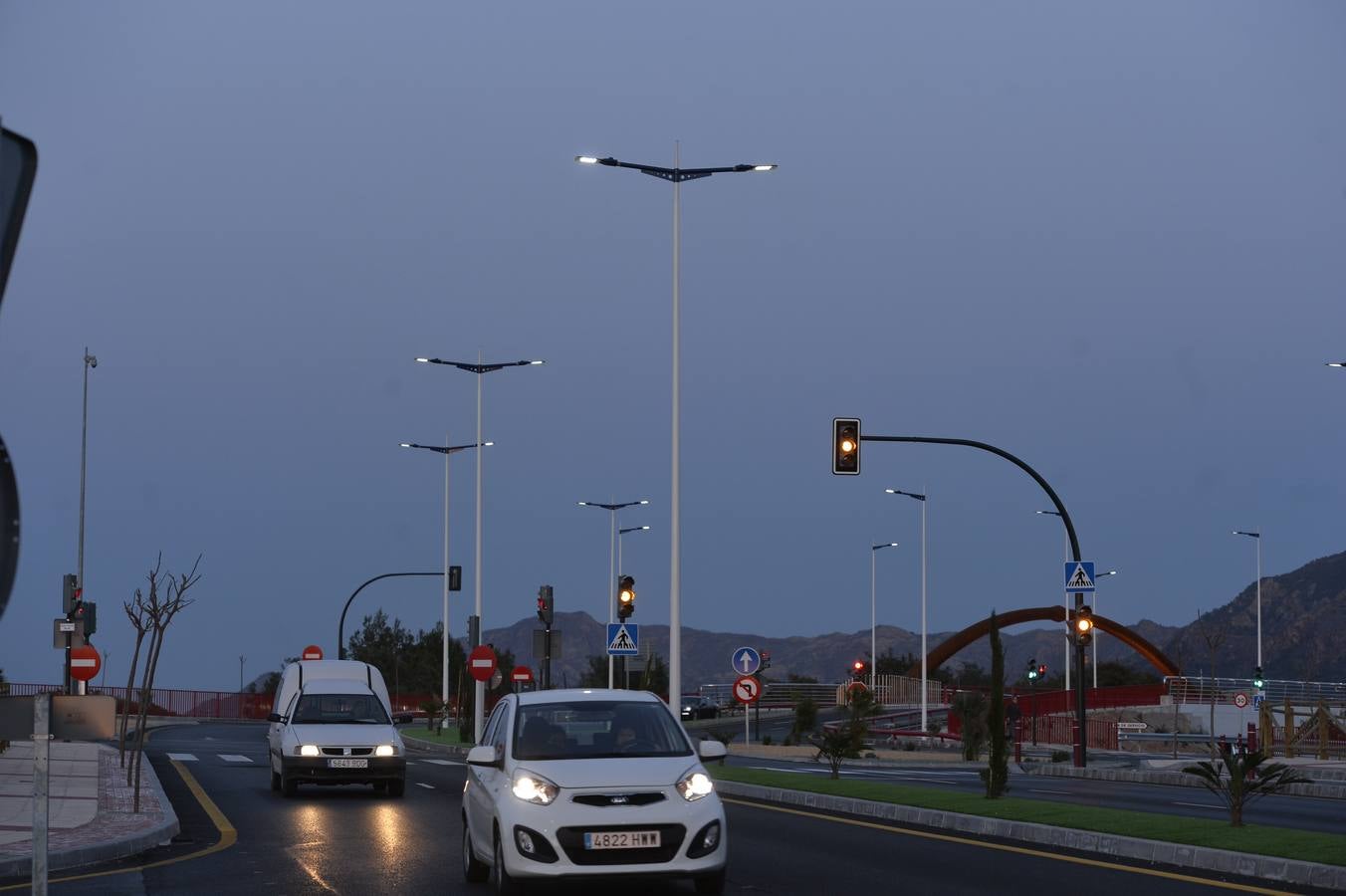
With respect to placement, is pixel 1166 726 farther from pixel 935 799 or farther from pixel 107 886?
pixel 107 886

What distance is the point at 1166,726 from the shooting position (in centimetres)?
8994

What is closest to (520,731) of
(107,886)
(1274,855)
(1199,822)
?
(107,886)

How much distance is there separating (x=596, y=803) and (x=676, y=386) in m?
22.7

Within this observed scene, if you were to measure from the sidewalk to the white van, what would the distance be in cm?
187

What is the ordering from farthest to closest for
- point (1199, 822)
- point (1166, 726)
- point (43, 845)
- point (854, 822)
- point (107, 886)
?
point (1166, 726)
point (854, 822)
point (1199, 822)
point (107, 886)
point (43, 845)

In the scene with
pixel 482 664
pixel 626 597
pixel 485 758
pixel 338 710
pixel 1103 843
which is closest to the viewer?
pixel 485 758

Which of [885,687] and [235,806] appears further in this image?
[885,687]

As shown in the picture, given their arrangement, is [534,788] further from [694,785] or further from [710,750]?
[710,750]

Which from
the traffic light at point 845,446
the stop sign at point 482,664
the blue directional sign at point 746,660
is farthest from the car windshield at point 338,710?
the stop sign at point 482,664

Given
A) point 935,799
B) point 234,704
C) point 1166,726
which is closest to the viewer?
point 935,799

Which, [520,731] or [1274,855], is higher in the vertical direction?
[520,731]

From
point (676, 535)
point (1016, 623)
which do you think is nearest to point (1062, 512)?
point (676, 535)

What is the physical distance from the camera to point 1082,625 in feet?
120

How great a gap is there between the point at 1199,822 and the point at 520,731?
9.05 m
